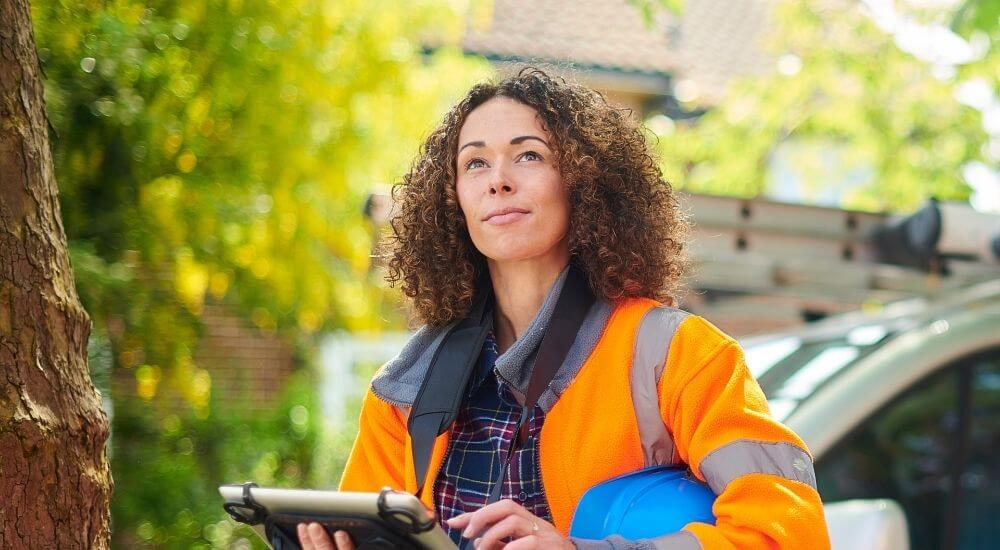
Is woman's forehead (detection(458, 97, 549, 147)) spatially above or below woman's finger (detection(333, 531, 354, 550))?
above

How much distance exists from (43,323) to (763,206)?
313cm

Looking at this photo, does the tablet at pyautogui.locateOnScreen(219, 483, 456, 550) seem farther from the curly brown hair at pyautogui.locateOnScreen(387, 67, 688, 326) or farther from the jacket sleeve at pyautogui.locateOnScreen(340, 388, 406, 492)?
the curly brown hair at pyautogui.locateOnScreen(387, 67, 688, 326)

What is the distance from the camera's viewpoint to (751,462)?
2117 mm

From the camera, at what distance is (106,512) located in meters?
2.42

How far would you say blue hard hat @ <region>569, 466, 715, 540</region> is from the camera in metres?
2.16

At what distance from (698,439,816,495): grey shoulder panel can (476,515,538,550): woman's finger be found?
1.11 ft

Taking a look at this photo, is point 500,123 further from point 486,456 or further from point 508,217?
point 486,456

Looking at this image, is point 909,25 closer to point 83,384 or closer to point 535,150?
point 535,150

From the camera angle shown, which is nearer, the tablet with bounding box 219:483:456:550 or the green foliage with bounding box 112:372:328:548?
the tablet with bounding box 219:483:456:550

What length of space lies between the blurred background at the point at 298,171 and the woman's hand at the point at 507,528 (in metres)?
1.18

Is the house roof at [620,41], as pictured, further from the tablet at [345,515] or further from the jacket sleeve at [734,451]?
the tablet at [345,515]

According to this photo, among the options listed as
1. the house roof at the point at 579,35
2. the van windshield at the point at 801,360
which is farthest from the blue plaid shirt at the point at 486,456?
the house roof at the point at 579,35

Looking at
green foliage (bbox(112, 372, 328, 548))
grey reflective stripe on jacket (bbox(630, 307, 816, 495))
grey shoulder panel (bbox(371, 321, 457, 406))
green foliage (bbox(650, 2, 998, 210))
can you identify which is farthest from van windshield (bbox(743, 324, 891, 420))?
green foliage (bbox(650, 2, 998, 210))

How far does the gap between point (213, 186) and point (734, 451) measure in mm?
4487
